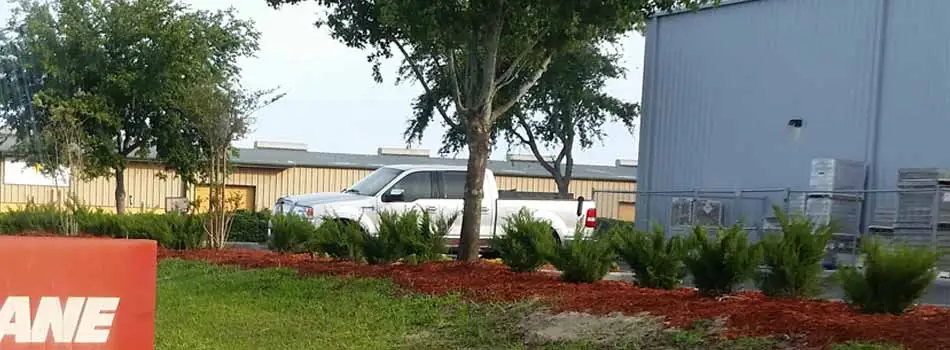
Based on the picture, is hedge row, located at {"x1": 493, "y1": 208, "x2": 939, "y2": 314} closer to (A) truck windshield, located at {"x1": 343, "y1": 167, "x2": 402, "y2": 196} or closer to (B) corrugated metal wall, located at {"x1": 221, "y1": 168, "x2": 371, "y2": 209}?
(A) truck windshield, located at {"x1": 343, "y1": 167, "x2": 402, "y2": 196}

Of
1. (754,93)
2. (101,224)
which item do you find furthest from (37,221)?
(754,93)

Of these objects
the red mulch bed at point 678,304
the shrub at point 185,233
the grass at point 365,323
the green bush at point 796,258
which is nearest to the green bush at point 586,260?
the red mulch bed at point 678,304

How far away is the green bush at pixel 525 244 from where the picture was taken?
12.9 meters

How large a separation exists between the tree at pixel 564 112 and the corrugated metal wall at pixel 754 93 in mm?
6567

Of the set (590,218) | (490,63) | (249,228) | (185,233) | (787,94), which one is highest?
(787,94)

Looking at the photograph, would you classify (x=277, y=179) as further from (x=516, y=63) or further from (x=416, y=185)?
(x=516, y=63)

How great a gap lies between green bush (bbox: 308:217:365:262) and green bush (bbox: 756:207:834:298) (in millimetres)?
6624

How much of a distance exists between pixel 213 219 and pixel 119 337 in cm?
1489

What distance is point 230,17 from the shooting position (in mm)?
29688

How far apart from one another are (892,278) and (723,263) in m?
1.76

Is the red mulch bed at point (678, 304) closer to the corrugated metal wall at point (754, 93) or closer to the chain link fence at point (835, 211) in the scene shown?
the chain link fence at point (835, 211)

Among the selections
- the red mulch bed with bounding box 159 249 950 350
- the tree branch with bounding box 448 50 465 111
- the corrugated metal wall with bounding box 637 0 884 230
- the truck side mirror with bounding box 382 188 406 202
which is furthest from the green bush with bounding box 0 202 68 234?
the corrugated metal wall with bounding box 637 0 884 230

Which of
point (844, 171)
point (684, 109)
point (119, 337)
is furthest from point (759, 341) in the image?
point (684, 109)

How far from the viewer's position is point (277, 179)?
43.6 m
